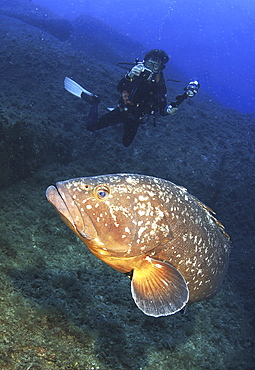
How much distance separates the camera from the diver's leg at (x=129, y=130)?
7035 millimetres

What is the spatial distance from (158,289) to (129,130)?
5.73 m

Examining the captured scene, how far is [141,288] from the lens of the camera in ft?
7.19

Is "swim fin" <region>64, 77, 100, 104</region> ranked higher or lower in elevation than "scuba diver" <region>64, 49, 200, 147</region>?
lower

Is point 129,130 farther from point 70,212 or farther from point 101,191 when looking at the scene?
point 70,212

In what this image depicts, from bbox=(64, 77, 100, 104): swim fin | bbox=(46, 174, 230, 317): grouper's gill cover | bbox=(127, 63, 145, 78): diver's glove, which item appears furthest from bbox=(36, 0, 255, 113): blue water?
bbox=(46, 174, 230, 317): grouper's gill cover

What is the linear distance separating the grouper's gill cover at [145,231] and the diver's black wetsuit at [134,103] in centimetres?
473

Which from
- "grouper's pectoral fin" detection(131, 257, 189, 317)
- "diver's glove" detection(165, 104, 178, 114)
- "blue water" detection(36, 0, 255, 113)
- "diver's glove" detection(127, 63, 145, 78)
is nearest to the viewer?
"grouper's pectoral fin" detection(131, 257, 189, 317)

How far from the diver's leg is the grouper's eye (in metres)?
5.09

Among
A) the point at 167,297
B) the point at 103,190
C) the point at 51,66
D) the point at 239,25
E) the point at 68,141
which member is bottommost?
the point at 68,141

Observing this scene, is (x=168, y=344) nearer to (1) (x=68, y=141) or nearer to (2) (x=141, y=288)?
(2) (x=141, y=288)

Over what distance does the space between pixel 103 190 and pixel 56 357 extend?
169 centimetres

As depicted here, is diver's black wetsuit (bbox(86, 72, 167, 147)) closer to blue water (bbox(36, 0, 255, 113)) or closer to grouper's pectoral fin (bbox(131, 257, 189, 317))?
grouper's pectoral fin (bbox(131, 257, 189, 317))

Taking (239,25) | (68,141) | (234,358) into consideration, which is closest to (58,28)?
(68,141)

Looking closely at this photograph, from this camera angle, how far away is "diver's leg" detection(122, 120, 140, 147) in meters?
7.04
